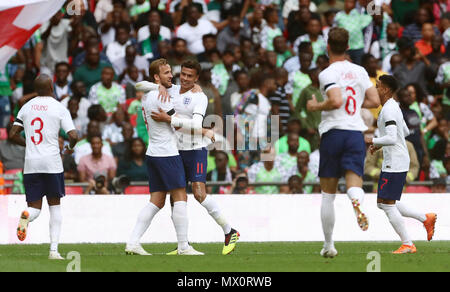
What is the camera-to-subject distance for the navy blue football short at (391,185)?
13391mm

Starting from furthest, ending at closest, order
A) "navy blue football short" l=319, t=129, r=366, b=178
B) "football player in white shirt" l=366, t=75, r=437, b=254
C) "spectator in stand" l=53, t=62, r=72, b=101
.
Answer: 1. "spectator in stand" l=53, t=62, r=72, b=101
2. "football player in white shirt" l=366, t=75, r=437, b=254
3. "navy blue football short" l=319, t=129, r=366, b=178

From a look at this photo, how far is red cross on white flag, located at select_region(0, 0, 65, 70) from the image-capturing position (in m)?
17.2

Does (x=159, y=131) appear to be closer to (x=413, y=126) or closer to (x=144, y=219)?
(x=144, y=219)

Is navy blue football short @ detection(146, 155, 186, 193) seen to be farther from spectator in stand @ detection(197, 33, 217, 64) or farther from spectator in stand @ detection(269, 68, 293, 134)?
spectator in stand @ detection(197, 33, 217, 64)

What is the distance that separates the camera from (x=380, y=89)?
13.4 m

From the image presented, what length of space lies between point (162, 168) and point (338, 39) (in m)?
2.73

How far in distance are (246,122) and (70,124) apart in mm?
6839

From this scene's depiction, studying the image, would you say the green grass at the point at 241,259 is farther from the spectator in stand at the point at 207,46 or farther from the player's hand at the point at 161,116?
the spectator in stand at the point at 207,46

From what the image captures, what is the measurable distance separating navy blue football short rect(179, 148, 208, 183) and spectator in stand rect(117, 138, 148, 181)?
491cm

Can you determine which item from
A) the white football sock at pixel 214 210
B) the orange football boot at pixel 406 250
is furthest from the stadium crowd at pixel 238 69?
the orange football boot at pixel 406 250

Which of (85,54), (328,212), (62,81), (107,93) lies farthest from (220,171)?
(328,212)

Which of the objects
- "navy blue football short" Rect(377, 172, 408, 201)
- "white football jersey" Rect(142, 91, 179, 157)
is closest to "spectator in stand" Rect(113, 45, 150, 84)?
"white football jersey" Rect(142, 91, 179, 157)
